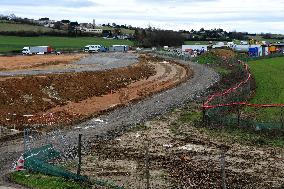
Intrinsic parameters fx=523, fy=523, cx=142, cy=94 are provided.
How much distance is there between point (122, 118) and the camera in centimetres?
3878


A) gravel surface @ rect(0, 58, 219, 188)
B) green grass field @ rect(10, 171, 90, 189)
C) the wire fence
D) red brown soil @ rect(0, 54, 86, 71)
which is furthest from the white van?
green grass field @ rect(10, 171, 90, 189)

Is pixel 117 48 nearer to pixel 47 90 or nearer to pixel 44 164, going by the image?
pixel 47 90

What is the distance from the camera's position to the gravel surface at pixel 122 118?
2823cm

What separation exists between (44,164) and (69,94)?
26.4m

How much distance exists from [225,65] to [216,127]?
5234 centimetres

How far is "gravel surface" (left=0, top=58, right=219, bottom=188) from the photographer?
28.2m

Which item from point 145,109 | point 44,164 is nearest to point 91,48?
point 145,109

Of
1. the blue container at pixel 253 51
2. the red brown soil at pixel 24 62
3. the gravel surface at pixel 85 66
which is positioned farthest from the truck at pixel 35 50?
the blue container at pixel 253 51

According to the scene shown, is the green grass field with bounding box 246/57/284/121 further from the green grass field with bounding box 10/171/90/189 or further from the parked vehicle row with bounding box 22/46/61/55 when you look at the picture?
the parked vehicle row with bounding box 22/46/61/55

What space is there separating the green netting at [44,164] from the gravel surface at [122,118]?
4.32 ft

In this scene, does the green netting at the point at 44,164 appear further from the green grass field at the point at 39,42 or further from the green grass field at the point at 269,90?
the green grass field at the point at 39,42

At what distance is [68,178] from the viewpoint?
21.7 metres

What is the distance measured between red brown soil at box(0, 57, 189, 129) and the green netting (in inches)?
377

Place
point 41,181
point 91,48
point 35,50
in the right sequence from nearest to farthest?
point 41,181 → point 35,50 → point 91,48
